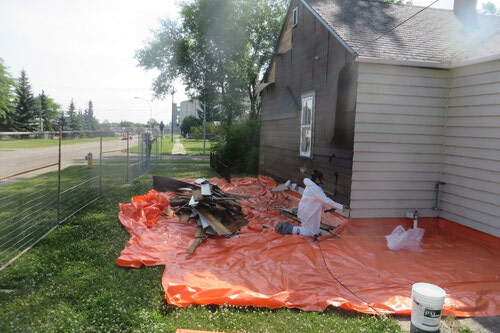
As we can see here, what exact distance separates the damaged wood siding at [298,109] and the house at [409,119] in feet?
0.16

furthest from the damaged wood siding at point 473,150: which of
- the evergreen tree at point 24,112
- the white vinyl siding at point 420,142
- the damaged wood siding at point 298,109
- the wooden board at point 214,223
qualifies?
the evergreen tree at point 24,112

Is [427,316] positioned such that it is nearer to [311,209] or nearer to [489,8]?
[311,209]

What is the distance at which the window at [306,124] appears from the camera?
9125 mm

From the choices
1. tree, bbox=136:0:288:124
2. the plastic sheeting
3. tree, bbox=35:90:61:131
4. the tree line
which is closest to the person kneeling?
the plastic sheeting

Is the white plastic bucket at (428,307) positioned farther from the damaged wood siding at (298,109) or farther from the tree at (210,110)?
the tree at (210,110)

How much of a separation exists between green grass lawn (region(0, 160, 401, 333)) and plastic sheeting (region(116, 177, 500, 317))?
0.59 feet

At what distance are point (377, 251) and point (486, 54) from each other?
427 cm

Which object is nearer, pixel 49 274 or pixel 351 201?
pixel 49 274

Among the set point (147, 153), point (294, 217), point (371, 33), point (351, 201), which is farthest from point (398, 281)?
point (147, 153)

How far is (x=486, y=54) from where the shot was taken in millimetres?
6371

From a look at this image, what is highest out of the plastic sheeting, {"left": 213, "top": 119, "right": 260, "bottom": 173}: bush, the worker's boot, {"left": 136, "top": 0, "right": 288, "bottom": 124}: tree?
{"left": 136, "top": 0, "right": 288, "bottom": 124}: tree

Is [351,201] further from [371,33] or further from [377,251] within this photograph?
[371,33]

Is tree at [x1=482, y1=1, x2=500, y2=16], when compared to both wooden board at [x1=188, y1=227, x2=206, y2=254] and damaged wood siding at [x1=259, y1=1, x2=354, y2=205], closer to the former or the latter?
damaged wood siding at [x1=259, y1=1, x2=354, y2=205]

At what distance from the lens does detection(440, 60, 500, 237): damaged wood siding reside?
19.9ft
